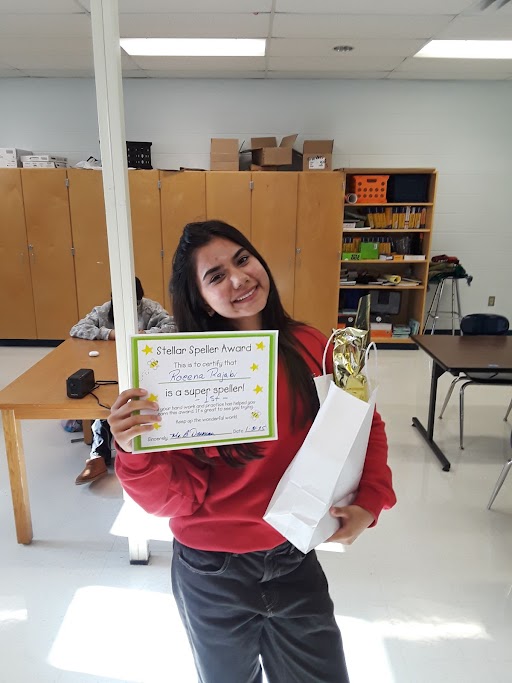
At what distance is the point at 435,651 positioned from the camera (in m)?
1.70

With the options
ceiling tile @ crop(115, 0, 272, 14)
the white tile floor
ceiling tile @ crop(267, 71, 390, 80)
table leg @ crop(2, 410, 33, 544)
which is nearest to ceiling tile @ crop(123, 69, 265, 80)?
ceiling tile @ crop(267, 71, 390, 80)

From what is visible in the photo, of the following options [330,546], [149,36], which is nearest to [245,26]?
[149,36]

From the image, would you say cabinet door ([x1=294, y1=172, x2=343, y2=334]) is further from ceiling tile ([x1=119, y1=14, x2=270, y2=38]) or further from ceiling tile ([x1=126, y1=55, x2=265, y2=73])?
ceiling tile ([x1=119, y1=14, x2=270, y2=38])

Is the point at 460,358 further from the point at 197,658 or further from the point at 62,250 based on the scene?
the point at 62,250

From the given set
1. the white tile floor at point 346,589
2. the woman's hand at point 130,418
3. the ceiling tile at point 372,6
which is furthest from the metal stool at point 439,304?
the woman's hand at point 130,418

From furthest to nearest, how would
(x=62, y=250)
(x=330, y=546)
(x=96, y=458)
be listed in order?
(x=62, y=250) < (x=96, y=458) < (x=330, y=546)

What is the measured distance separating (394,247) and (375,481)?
4948 millimetres

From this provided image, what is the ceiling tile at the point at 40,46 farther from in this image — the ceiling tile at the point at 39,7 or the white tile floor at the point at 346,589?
the white tile floor at the point at 346,589

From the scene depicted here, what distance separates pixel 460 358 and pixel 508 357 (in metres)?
0.31

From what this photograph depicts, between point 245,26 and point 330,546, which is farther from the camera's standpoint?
point 245,26

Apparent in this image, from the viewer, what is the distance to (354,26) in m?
3.66

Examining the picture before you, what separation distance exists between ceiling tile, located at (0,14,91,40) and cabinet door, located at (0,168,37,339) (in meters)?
1.64

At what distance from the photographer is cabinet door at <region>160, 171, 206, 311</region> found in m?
5.10

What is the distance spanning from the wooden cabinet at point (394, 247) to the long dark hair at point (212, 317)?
4.51m
